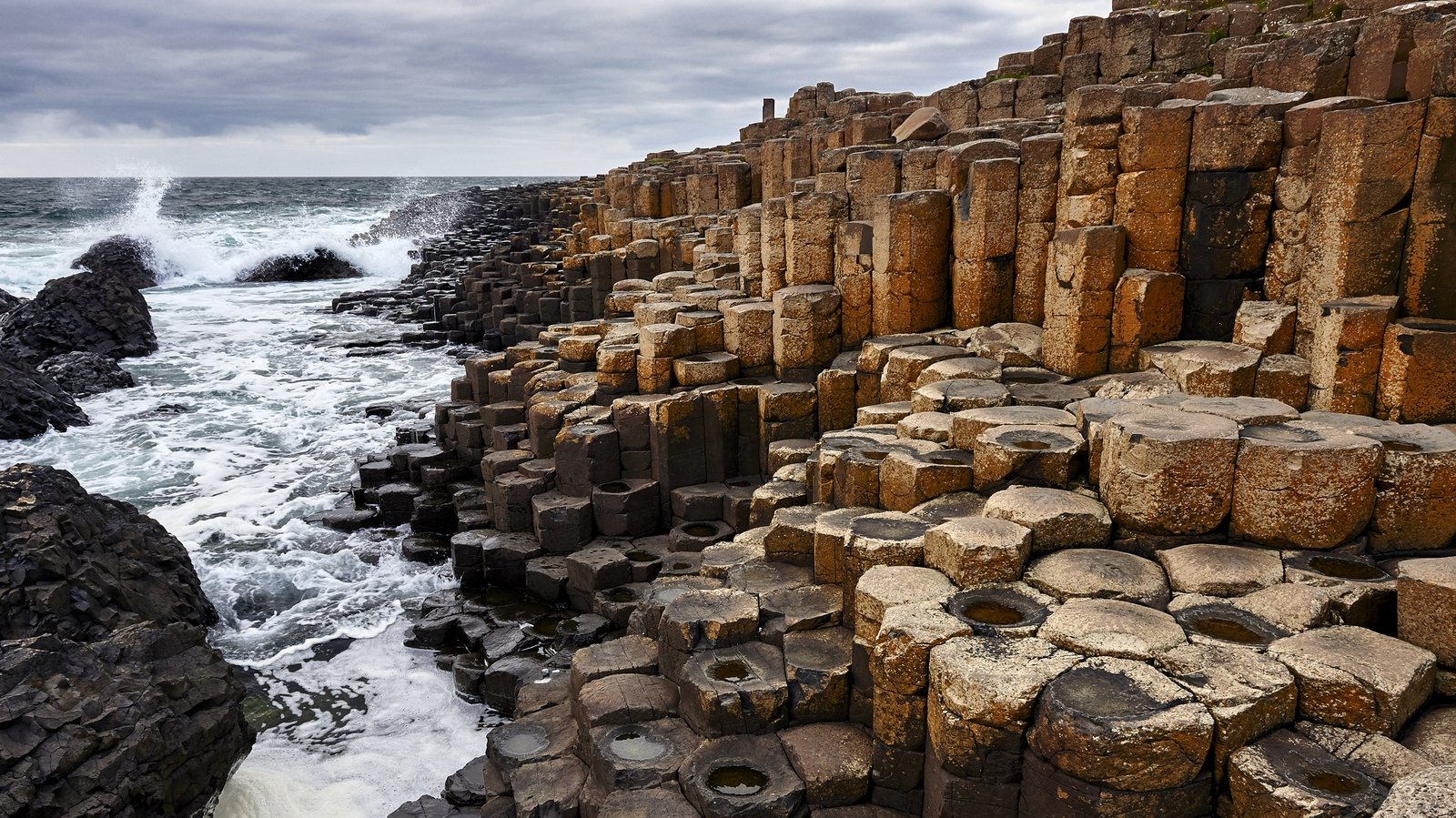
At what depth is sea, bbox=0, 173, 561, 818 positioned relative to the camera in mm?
8562

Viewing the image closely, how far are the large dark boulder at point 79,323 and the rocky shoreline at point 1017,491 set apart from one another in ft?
46.3

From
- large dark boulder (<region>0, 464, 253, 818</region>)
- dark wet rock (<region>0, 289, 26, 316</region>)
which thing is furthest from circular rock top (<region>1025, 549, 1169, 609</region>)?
dark wet rock (<region>0, 289, 26, 316</region>)

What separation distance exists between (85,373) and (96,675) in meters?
18.0

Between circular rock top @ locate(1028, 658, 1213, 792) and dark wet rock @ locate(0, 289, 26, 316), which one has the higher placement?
dark wet rock @ locate(0, 289, 26, 316)

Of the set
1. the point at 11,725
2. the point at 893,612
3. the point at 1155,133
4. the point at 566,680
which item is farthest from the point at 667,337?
the point at 11,725

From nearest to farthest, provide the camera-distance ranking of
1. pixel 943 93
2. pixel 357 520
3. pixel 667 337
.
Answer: pixel 667 337
pixel 357 520
pixel 943 93

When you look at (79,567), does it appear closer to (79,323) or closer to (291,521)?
(291,521)

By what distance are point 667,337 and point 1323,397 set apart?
763cm

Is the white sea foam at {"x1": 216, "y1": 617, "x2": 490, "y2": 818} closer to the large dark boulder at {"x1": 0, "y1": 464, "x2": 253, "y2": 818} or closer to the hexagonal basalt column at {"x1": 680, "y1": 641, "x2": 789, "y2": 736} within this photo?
the large dark boulder at {"x1": 0, "y1": 464, "x2": 253, "y2": 818}

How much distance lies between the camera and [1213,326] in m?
9.52

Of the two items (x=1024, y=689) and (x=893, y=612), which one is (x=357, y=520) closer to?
(x=893, y=612)

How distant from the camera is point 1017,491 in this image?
7219mm

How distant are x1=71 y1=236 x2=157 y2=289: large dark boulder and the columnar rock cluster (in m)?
33.6

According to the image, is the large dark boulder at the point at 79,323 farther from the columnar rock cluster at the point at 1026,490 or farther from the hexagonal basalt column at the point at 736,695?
the hexagonal basalt column at the point at 736,695
